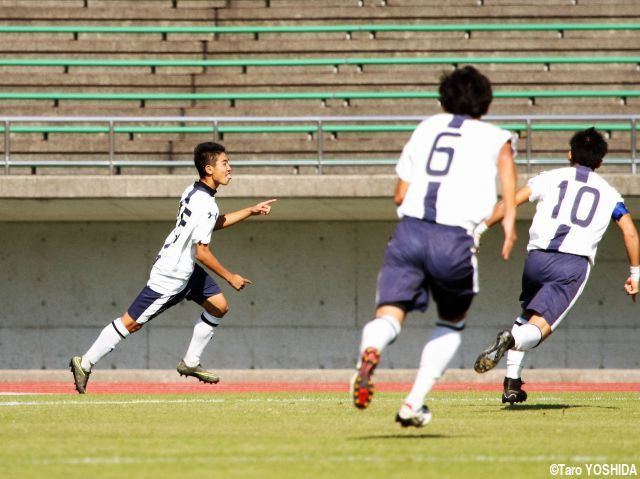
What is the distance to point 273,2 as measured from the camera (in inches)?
899

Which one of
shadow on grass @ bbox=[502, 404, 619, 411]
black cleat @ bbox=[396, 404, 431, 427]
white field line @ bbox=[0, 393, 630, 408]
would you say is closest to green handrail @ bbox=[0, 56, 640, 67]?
white field line @ bbox=[0, 393, 630, 408]

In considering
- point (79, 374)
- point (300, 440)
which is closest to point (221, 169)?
point (79, 374)

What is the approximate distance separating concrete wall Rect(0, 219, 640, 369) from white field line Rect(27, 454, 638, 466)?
13.0 meters

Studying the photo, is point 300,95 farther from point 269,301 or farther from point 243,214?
point 243,214

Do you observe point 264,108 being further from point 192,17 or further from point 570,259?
point 570,259

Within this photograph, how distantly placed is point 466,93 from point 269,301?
12216mm

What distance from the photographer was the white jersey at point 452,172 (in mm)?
6492

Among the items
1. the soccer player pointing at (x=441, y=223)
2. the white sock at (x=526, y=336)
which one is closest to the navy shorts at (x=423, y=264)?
the soccer player pointing at (x=441, y=223)

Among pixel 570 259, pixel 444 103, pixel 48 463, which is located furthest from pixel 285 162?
pixel 48 463

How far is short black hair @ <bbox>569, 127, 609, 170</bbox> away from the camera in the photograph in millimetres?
9375

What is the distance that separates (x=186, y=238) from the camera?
37.0ft

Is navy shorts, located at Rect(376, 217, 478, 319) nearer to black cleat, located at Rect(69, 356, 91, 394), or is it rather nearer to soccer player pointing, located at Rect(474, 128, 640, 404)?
soccer player pointing, located at Rect(474, 128, 640, 404)

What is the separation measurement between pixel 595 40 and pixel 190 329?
26.9 feet

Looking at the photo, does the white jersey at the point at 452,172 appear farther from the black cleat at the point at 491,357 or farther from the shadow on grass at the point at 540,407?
the shadow on grass at the point at 540,407
